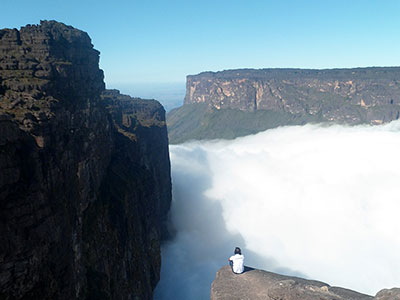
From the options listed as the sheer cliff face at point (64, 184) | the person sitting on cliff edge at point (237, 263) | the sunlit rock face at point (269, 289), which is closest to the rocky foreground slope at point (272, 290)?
the sunlit rock face at point (269, 289)

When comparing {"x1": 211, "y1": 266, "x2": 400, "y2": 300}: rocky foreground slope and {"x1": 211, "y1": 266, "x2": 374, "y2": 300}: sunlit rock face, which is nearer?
{"x1": 211, "y1": 266, "x2": 400, "y2": 300}: rocky foreground slope

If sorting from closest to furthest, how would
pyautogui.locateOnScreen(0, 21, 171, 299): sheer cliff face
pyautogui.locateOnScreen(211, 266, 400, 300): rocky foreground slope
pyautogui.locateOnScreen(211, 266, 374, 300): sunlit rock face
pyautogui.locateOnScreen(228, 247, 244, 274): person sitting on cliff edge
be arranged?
pyautogui.locateOnScreen(0, 21, 171, 299): sheer cliff face → pyautogui.locateOnScreen(211, 266, 400, 300): rocky foreground slope → pyautogui.locateOnScreen(211, 266, 374, 300): sunlit rock face → pyautogui.locateOnScreen(228, 247, 244, 274): person sitting on cliff edge

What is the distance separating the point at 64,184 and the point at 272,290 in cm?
1868

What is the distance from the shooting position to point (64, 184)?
2812 centimetres

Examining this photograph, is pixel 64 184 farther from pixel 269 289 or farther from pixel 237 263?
pixel 269 289

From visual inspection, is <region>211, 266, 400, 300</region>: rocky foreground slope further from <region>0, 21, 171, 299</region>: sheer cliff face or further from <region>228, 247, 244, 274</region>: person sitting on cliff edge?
<region>0, 21, 171, 299</region>: sheer cliff face

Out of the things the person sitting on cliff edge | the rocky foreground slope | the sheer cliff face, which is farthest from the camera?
the person sitting on cliff edge

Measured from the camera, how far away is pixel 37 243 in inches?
863

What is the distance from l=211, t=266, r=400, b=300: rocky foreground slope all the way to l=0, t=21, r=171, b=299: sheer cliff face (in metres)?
Result: 12.5

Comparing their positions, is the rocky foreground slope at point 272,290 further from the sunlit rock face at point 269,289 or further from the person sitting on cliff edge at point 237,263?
the person sitting on cliff edge at point 237,263

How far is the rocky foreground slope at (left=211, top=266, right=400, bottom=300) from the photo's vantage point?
2227 centimetres

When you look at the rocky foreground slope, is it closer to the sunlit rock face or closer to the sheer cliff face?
the sunlit rock face

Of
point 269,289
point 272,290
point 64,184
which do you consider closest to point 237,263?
point 269,289

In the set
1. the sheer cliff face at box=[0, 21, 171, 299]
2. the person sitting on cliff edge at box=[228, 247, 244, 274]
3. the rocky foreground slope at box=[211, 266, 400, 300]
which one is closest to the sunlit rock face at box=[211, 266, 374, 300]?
the rocky foreground slope at box=[211, 266, 400, 300]
